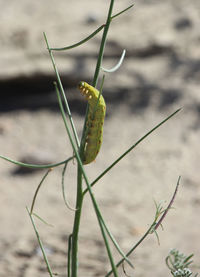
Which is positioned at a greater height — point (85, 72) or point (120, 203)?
point (85, 72)

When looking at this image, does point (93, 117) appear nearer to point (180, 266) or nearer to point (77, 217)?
point (77, 217)

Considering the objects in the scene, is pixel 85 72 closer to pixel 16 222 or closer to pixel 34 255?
pixel 16 222

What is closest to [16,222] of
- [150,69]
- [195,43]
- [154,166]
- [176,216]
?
[176,216]

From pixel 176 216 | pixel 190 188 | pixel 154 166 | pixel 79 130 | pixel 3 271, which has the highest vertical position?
pixel 79 130

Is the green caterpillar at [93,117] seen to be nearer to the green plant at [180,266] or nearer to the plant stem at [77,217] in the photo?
the plant stem at [77,217]

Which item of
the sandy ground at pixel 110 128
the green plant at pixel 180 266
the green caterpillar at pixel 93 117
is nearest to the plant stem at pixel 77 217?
the green caterpillar at pixel 93 117

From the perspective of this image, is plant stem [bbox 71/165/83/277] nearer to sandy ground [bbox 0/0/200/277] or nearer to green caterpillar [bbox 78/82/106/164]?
green caterpillar [bbox 78/82/106/164]
